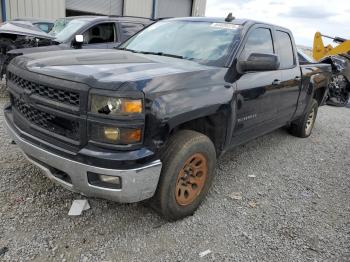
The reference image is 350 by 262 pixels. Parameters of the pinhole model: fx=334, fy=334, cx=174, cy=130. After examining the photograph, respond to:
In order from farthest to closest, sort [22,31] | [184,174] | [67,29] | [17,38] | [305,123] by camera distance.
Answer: [67,29] → [17,38] → [22,31] → [305,123] → [184,174]

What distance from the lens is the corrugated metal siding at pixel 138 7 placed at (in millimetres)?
17438

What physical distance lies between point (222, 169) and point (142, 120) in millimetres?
2174

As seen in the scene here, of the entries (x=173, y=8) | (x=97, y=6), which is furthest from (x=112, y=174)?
(x=173, y=8)

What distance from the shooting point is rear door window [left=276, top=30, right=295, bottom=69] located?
4535mm

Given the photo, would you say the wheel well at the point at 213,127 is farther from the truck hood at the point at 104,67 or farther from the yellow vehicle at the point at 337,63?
the yellow vehicle at the point at 337,63

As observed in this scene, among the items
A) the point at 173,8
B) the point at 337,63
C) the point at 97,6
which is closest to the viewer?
the point at 337,63

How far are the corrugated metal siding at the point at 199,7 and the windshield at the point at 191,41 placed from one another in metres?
18.7

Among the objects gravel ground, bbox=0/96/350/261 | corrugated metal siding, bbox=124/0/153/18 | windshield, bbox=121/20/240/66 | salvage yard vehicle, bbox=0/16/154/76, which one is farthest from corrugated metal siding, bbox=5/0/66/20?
windshield, bbox=121/20/240/66

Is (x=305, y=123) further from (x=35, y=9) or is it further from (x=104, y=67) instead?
(x=35, y=9)

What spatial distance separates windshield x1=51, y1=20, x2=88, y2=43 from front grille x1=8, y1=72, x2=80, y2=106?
4060mm

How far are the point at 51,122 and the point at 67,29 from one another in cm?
504

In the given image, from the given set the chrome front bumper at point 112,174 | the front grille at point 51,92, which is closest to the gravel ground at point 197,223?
the chrome front bumper at point 112,174

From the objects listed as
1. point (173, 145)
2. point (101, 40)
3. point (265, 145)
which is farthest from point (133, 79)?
point (101, 40)

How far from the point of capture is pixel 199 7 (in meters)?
22.2
